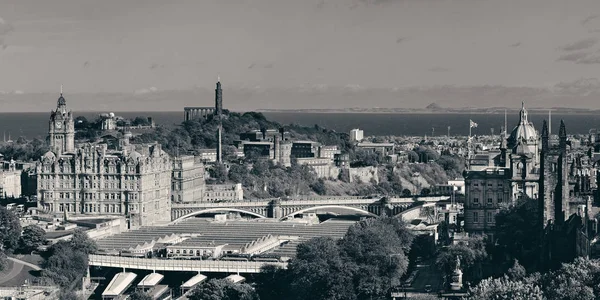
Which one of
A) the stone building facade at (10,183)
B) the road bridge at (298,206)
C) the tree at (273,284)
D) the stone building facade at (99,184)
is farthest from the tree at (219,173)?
the tree at (273,284)

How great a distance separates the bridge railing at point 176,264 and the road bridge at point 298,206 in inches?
1451

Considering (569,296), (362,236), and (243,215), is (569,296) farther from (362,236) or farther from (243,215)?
(243,215)

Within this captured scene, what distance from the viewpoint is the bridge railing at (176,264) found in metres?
111

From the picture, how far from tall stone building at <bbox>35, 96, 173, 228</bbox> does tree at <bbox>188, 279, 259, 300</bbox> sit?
46081 mm

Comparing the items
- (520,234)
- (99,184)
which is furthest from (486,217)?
(99,184)

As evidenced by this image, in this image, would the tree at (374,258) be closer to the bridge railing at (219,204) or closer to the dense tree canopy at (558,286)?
the dense tree canopy at (558,286)

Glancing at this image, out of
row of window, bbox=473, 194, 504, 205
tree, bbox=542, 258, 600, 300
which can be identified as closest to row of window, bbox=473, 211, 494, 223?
row of window, bbox=473, 194, 504, 205

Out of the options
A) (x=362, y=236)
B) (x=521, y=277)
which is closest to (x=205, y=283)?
(x=362, y=236)

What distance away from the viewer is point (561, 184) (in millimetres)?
98625

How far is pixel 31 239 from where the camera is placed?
11988cm

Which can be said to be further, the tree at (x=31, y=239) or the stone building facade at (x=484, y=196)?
the stone building facade at (x=484, y=196)

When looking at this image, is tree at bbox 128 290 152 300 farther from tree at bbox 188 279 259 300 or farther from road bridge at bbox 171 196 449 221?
road bridge at bbox 171 196 449 221

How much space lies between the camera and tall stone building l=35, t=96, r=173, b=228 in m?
148

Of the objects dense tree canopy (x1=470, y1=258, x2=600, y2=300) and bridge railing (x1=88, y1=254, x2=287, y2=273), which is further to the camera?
bridge railing (x1=88, y1=254, x2=287, y2=273)
